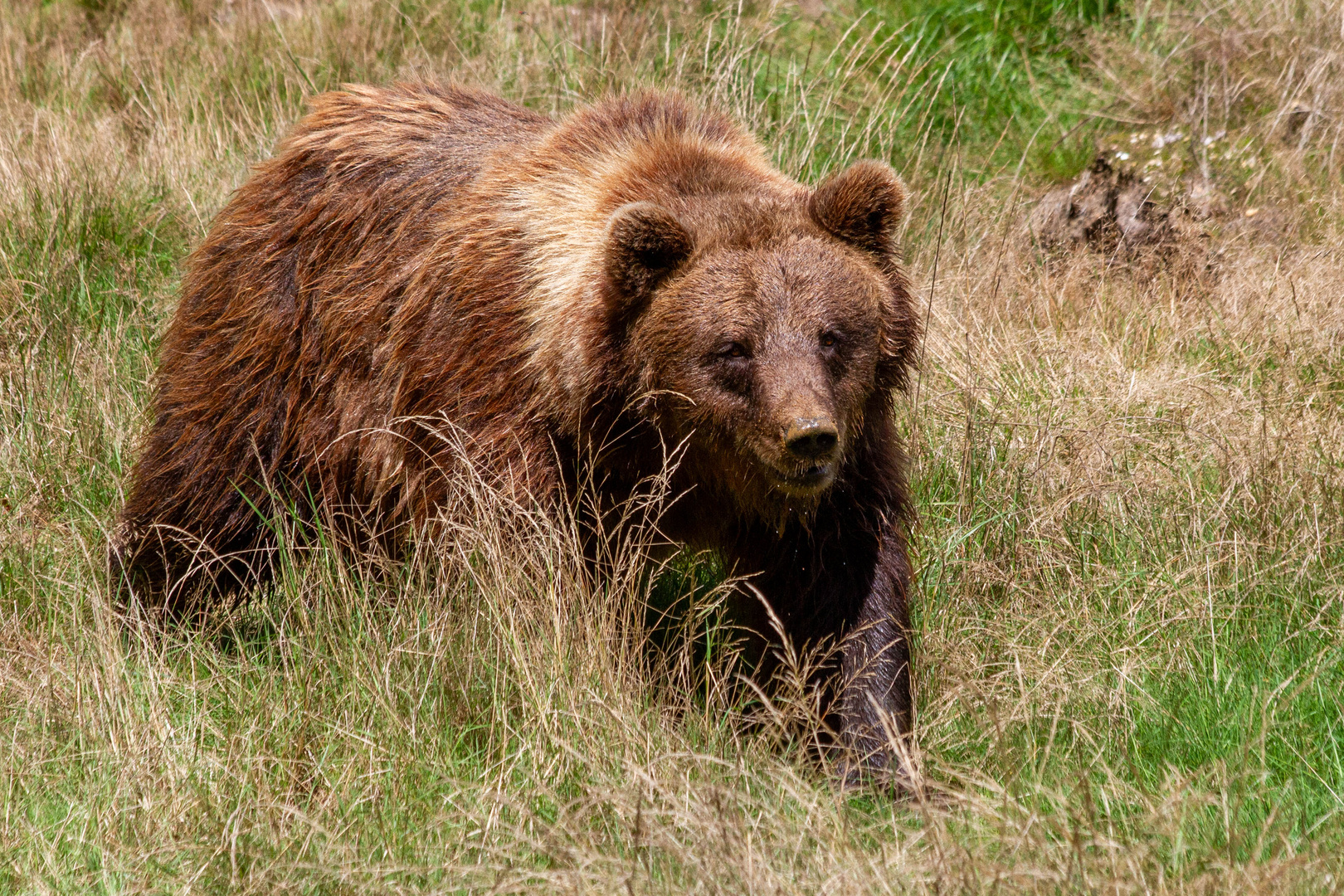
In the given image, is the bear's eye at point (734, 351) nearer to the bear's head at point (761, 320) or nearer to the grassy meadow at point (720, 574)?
the bear's head at point (761, 320)

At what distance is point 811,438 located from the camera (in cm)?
376

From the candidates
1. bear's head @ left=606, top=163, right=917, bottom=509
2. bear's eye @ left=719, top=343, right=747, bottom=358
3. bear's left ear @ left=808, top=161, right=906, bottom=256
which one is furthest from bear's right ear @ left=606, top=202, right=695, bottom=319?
bear's left ear @ left=808, top=161, right=906, bottom=256

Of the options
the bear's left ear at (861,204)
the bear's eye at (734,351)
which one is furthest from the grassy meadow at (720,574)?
the bear's left ear at (861,204)

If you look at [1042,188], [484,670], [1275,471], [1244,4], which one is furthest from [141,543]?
[1244,4]

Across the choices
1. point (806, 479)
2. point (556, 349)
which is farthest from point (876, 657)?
point (556, 349)

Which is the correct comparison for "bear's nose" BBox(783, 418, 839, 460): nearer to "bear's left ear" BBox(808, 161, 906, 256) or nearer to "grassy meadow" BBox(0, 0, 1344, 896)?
"grassy meadow" BBox(0, 0, 1344, 896)

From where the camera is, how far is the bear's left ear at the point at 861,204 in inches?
168

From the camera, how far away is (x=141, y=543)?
518 centimetres

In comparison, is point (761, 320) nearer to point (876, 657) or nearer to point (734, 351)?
point (734, 351)

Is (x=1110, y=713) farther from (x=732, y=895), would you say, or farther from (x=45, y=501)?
(x=45, y=501)

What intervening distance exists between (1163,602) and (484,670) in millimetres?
2059

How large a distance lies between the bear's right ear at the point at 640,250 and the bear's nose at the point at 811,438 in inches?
26.8

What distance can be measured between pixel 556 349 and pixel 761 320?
0.64 m

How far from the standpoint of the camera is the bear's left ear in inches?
168
